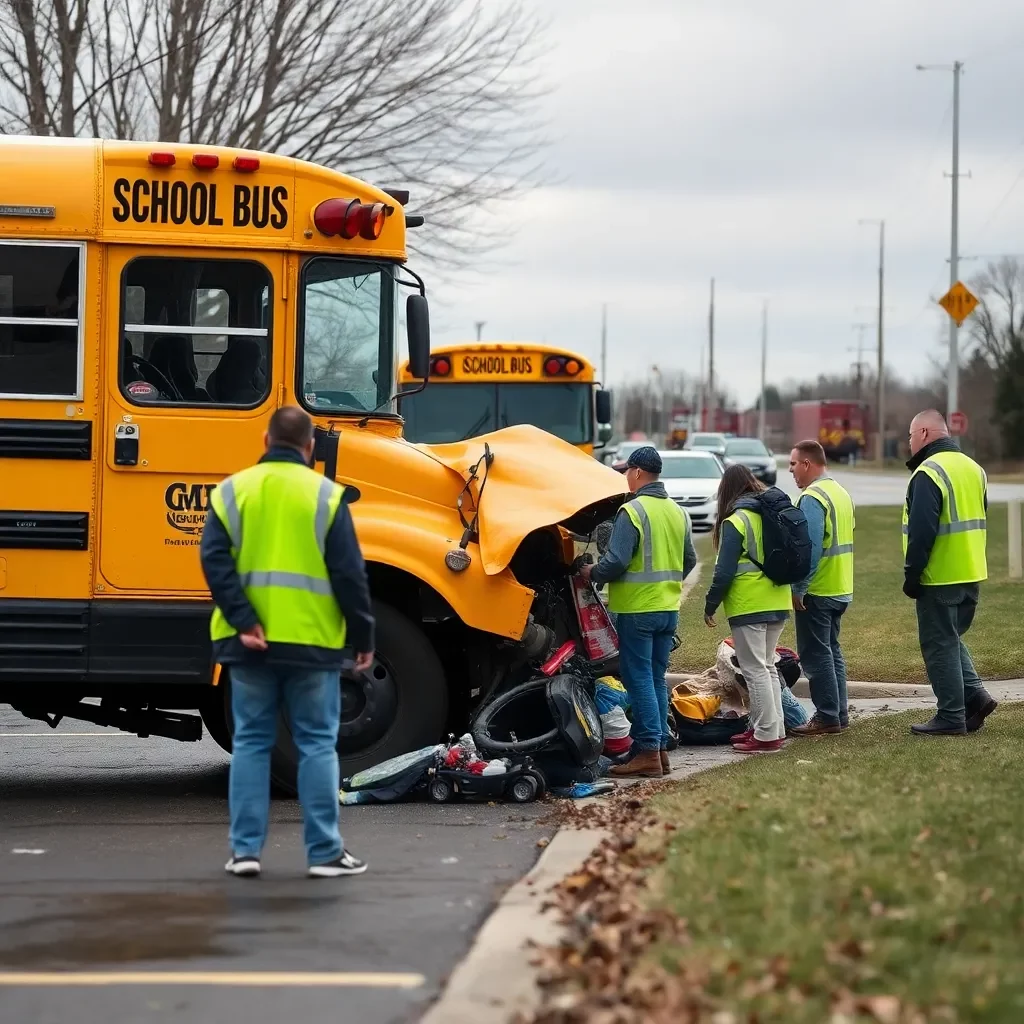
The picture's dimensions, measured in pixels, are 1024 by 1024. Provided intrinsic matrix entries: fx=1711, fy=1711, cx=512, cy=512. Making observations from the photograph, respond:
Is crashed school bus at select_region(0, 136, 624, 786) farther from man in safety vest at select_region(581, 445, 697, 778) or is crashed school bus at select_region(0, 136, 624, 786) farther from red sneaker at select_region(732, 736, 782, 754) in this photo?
red sneaker at select_region(732, 736, 782, 754)

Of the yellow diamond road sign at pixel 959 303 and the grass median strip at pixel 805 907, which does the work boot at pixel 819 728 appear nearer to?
the grass median strip at pixel 805 907

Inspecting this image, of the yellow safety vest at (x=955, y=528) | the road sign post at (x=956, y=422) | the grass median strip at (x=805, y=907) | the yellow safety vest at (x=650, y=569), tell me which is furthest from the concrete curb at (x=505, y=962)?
the road sign post at (x=956, y=422)

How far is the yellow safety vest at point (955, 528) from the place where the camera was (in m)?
9.81

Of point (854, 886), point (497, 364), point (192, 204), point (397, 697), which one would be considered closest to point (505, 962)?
point (854, 886)

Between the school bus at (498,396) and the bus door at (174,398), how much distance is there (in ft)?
35.3

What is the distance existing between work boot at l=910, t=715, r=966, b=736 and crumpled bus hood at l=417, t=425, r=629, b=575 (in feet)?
7.30

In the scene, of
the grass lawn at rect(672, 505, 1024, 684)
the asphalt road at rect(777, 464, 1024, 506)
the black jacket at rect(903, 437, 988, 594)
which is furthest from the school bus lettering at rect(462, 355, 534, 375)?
the asphalt road at rect(777, 464, 1024, 506)

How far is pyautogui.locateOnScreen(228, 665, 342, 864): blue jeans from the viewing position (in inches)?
258

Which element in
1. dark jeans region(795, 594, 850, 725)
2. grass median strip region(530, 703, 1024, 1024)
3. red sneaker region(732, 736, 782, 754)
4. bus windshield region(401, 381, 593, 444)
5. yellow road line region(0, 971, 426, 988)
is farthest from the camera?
bus windshield region(401, 381, 593, 444)

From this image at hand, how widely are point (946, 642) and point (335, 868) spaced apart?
464 cm

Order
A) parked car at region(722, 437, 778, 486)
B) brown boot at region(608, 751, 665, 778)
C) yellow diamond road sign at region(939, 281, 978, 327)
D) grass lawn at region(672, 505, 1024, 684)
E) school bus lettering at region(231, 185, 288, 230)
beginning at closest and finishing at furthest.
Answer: school bus lettering at region(231, 185, 288, 230) → brown boot at region(608, 751, 665, 778) → grass lawn at region(672, 505, 1024, 684) → yellow diamond road sign at region(939, 281, 978, 327) → parked car at region(722, 437, 778, 486)

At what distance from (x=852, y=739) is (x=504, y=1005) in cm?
563

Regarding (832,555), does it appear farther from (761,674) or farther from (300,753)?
(300,753)

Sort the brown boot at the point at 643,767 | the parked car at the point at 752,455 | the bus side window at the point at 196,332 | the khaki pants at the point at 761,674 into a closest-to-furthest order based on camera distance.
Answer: the bus side window at the point at 196,332
the brown boot at the point at 643,767
the khaki pants at the point at 761,674
the parked car at the point at 752,455
